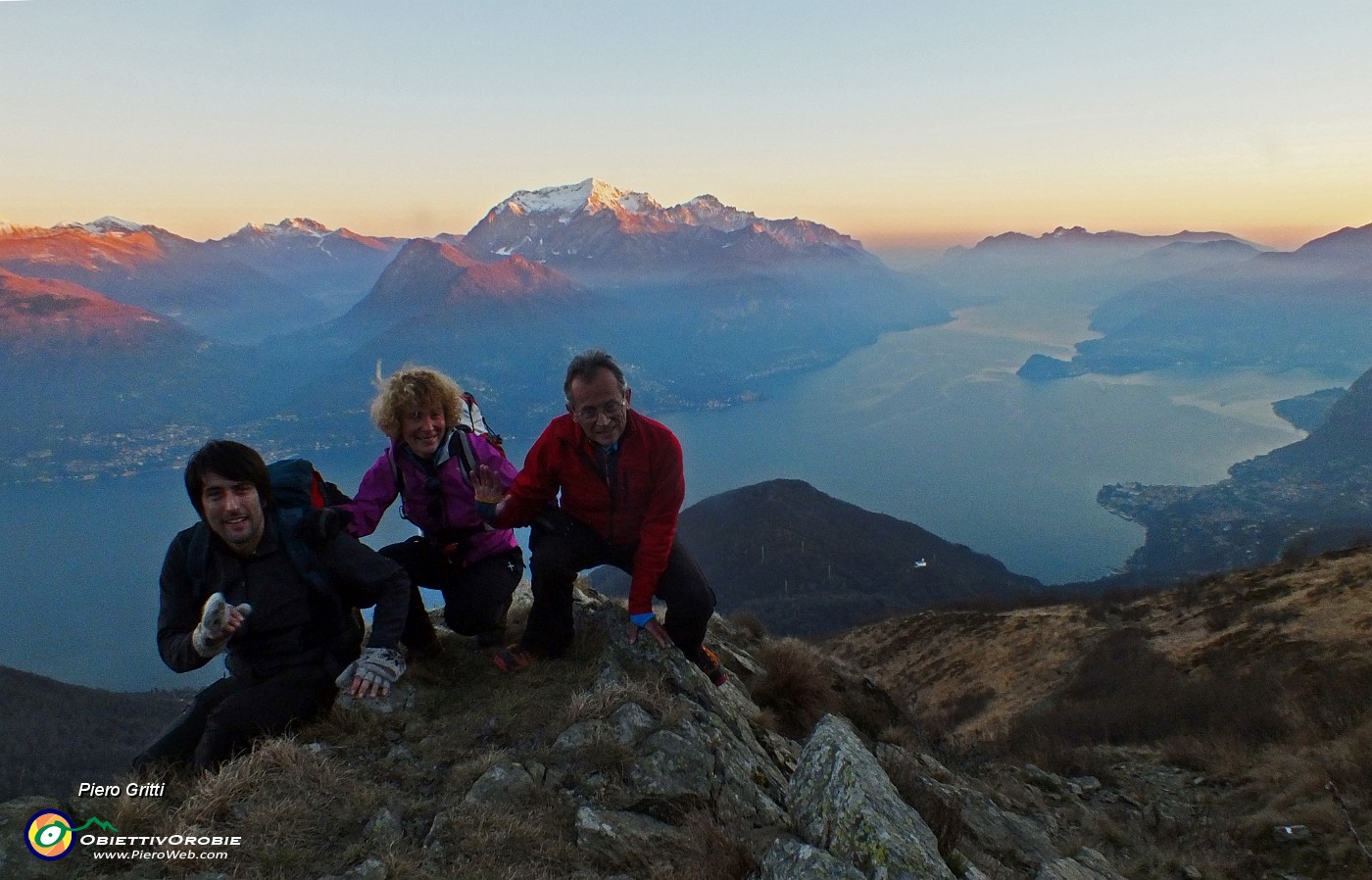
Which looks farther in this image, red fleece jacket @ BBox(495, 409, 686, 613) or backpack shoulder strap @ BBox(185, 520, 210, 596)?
→ red fleece jacket @ BBox(495, 409, 686, 613)

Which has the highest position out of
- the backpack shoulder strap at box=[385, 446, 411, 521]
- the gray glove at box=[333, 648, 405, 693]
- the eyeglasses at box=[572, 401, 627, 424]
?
the eyeglasses at box=[572, 401, 627, 424]

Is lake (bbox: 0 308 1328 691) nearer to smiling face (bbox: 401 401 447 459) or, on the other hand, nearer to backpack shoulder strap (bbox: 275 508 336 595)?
smiling face (bbox: 401 401 447 459)

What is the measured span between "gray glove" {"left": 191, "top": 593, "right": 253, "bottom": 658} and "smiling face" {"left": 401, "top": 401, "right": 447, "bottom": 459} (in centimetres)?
208

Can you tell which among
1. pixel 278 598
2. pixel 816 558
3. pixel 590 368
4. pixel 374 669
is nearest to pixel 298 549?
pixel 278 598

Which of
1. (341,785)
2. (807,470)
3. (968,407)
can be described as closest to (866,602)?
(341,785)

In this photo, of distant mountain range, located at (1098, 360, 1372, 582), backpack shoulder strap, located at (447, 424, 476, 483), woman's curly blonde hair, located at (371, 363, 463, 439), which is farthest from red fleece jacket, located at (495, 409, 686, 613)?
distant mountain range, located at (1098, 360, 1372, 582)

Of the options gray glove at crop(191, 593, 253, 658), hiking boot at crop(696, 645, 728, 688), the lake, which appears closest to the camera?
gray glove at crop(191, 593, 253, 658)

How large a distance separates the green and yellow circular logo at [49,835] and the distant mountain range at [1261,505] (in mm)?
92175

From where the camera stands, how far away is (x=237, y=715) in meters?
4.25

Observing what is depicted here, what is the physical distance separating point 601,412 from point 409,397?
1.82 meters

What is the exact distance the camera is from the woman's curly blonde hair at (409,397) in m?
5.46

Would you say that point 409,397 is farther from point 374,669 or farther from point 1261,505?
point 1261,505

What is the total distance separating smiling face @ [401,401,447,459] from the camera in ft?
18.0

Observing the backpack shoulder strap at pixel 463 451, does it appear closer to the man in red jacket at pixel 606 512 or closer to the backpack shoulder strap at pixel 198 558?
the man in red jacket at pixel 606 512
